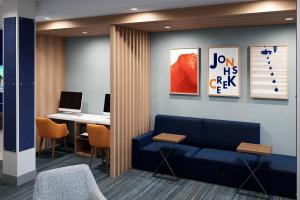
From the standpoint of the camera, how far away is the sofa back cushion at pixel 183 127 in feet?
16.0

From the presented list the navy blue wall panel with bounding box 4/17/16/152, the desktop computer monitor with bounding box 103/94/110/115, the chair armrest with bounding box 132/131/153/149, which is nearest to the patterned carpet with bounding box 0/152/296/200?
the chair armrest with bounding box 132/131/153/149

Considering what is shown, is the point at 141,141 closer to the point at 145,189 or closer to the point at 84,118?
the point at 145,189

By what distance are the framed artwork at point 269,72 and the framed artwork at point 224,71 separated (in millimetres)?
230

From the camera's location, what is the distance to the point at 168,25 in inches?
176

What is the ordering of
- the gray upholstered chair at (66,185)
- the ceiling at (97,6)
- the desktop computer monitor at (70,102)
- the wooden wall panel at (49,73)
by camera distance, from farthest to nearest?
the desktop computer monitor at (70,102), the wooden wall panel at (49,73), the ceiling at (97,6), the gray upholstered chair at (66,185)

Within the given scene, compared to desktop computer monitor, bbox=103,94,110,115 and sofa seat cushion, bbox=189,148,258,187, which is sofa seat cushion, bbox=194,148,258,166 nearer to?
sofa seat cushion, bbox=189,148,258,187

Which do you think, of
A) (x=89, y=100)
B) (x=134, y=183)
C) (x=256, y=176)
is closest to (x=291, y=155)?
(x=256, y=176)

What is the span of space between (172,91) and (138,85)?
587 mm

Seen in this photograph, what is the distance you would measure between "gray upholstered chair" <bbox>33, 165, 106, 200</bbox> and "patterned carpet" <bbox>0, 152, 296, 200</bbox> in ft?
4.55

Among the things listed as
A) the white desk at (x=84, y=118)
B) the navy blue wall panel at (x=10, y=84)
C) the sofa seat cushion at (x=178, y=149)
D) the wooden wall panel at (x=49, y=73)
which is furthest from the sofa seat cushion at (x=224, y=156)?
the wooden wall panel at (x=49, y=73)

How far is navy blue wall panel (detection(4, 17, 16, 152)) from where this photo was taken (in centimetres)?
411

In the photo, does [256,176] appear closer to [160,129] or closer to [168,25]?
[160,129]

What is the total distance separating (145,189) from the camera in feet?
13.5

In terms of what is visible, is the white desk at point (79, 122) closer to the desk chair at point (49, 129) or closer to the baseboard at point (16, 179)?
the desk chair at point (49, 129)
